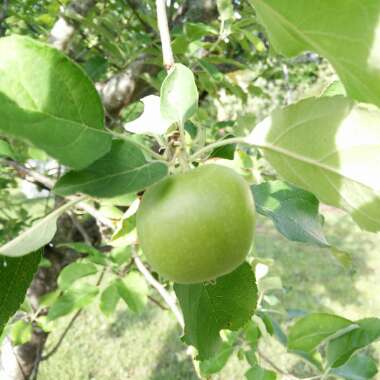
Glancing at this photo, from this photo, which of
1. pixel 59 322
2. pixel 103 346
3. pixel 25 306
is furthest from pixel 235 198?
pixel 59 322

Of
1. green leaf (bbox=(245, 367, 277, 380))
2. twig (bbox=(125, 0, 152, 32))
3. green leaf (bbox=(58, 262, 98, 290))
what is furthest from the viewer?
twig (bbox=(125, 0, 152, 32))

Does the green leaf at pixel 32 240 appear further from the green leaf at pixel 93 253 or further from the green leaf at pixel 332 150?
the green leaf at pixel 93 253

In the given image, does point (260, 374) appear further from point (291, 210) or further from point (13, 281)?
point (13, 281)

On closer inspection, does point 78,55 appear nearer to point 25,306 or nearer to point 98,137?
point 25,306

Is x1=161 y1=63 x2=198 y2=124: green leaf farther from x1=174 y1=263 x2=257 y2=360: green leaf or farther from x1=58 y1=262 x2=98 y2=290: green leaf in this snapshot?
x1=58 y1=262 x2=98 y2=290: green leaf

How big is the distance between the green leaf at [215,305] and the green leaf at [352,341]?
2.06 feet

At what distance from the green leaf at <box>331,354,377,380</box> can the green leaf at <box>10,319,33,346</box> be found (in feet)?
4.15

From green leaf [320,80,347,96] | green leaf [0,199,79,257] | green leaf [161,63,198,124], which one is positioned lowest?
green leaf [0,199,79,257]

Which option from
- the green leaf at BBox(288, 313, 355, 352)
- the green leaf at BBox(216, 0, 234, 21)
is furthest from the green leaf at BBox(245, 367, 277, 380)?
the green leaf at BBox(216, 0, 234, 21)

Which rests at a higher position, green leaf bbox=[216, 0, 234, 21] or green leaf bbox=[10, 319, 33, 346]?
green leaf bbox=[216, 0, 234, 21]

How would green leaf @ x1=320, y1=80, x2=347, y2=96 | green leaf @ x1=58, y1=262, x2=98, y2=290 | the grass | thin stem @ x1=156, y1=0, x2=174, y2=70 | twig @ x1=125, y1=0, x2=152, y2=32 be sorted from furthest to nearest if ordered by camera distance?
the grass → twig @ x1=125, y1=0, x2=152, y2=32 → green leaf @ x1=58, y1=262, x2=98, y2=290 → green leaf @ x1=320, y1=80, x2=347, y2=96 → thin stem @ x1=156, y1=0, x2=174, y2=70

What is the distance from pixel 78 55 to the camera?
2537 mm

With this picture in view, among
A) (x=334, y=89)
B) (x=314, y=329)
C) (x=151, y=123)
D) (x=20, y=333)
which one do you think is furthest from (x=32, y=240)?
(x=20, y=333)

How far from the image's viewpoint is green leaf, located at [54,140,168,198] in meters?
0.62
